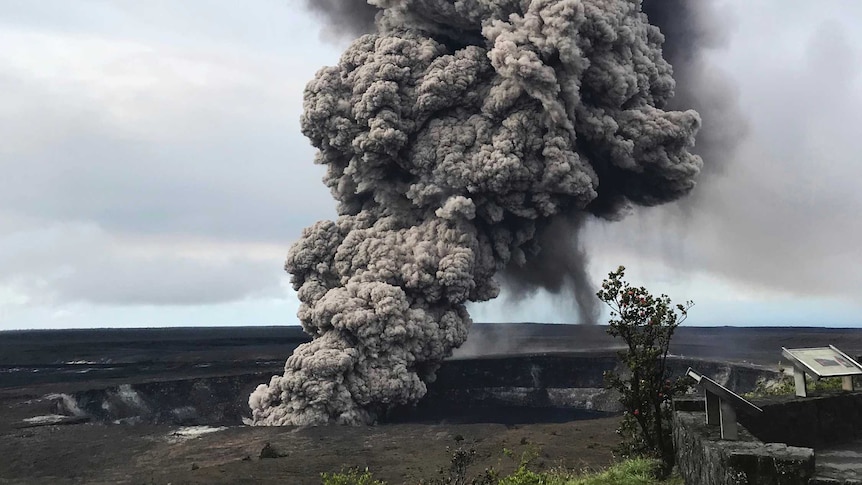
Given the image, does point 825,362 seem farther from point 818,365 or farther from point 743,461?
point 743,461

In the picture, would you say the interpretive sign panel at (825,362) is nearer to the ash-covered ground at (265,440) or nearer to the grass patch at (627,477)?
the grass patch at (627,477)

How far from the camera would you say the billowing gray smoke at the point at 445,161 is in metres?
27.0

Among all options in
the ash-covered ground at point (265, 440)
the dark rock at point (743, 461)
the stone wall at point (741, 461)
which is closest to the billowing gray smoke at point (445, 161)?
the ash-covered ground at point (265, 440)

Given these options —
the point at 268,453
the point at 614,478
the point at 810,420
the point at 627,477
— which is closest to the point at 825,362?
the point at 810,420

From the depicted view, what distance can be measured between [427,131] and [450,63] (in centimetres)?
291

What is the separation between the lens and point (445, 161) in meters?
29.1

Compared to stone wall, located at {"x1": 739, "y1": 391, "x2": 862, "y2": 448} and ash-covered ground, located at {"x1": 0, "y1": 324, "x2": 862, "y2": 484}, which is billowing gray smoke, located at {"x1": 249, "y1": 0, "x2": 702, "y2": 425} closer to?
ash-covered ground, located at {"x1": 0, "y1": 324, "x2": 862, "y2": 484}

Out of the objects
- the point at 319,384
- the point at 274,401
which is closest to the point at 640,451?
the point at 319,384

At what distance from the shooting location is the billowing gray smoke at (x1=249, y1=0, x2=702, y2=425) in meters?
27.0

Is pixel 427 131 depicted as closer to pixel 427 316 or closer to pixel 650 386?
pixel 427 316

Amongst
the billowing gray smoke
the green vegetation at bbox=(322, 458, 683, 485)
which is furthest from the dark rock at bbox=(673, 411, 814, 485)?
the billowing gray smoke

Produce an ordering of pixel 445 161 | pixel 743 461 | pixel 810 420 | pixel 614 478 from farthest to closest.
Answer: pixel 445 161 → pixel 614 478 → pixel 810 420 → pixel 743 461

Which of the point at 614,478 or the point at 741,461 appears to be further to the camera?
the point at 614,478

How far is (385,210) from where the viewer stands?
1226 inches
